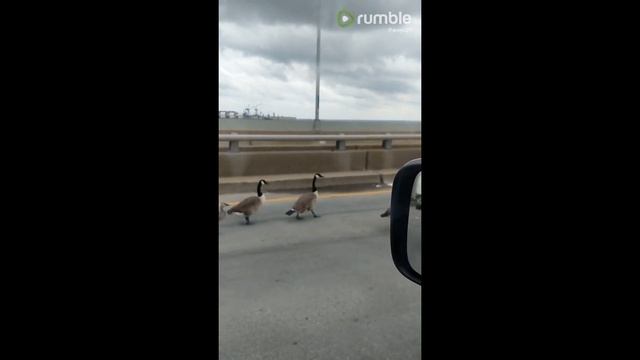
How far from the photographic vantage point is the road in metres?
2.80

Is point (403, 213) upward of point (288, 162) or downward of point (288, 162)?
downward

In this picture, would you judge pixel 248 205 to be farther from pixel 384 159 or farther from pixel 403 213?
pixel 384 159

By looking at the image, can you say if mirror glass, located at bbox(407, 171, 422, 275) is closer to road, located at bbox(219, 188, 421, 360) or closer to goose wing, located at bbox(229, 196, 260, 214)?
road, located at bbox(219, 188, 421, 360)

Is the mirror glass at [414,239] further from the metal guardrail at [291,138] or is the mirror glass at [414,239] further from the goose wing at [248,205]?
the metal guardrail at [291,138]

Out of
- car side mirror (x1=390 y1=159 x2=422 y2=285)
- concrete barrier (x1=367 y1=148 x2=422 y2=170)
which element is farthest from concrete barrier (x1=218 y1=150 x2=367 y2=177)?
car side mirror (x1=390 y1=159 x2=422 y2=285)

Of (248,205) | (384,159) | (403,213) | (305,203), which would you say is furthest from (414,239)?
(384,159)

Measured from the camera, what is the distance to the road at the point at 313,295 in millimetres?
2803

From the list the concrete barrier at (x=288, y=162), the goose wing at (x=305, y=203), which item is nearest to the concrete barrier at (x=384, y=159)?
the concrete barrier at (x=288, y=162)

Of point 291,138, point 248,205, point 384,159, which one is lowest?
point 248,205

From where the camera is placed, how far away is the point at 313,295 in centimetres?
364
